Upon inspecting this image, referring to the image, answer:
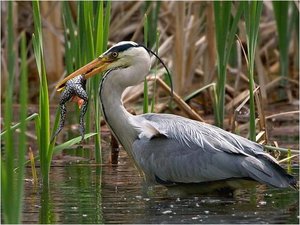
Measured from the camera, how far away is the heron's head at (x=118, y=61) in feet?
19.6

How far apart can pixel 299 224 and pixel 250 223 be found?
0.81 feet

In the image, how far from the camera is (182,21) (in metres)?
8.17

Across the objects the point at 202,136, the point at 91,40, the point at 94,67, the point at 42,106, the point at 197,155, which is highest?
the point at 91,40

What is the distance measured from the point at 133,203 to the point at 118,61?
1.20m

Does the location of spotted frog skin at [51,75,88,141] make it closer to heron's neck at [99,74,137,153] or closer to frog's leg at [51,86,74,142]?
frog's leg at [51,86,74,142]

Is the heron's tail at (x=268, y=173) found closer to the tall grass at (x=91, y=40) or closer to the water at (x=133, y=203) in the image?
the water at (x=133, y=203)

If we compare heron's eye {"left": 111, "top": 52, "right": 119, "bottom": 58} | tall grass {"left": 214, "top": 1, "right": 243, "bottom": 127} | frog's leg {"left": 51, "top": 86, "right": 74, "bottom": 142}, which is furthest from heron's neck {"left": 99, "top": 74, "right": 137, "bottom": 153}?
tall grass {"left": 214, "top": 1, "right": 243, "bottom": 127}

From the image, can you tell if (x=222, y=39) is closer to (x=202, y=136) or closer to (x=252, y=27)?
(x=252, y=27)

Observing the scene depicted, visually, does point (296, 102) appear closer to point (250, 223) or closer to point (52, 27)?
point (52, 27)

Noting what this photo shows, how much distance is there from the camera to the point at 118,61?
19.7ft

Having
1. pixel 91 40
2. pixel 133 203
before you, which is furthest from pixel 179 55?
pixel 133 203

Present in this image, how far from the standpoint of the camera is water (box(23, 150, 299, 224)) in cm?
471

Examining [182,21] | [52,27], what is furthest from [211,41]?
[52,27]

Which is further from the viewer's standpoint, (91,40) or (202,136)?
(91,40)
